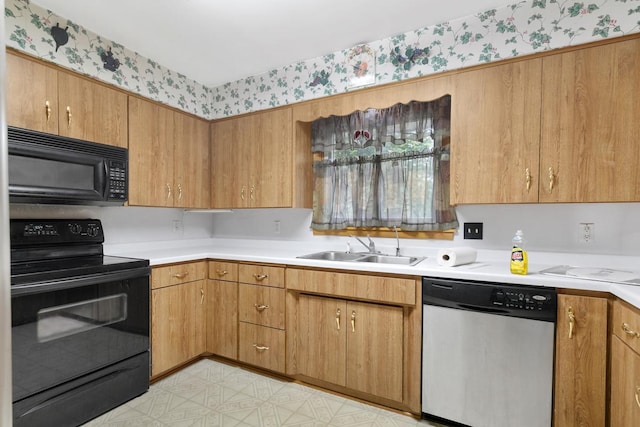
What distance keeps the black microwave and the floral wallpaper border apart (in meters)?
0.53

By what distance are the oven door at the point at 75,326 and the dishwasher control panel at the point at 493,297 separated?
178 cm

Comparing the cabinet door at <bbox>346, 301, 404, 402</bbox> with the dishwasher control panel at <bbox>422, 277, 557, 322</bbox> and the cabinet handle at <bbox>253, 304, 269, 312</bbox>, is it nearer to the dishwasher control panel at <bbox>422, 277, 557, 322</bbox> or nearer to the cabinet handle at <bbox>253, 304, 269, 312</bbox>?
the dishwasher control panel at <bbox>422, 277, 557, 322</bbox>

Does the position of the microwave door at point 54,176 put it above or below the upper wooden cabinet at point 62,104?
below

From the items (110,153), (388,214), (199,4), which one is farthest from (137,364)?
(199,4)

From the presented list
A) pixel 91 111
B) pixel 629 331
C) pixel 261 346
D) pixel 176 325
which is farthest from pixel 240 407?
pixel 91 111

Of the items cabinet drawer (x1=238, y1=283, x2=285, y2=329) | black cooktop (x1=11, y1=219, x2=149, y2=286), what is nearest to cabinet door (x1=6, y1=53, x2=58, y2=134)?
black cooktop (x1=11, y1=219, x2=149, y2=286)

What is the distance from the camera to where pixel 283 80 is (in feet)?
8.79

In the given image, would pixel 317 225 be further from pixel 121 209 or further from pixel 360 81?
pixel 121 209

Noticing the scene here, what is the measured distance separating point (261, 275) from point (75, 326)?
43.5 inches

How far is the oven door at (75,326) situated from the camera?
1514 millimetres

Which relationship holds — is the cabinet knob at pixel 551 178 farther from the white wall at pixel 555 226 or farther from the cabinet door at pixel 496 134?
the white wall at pixel 555 226

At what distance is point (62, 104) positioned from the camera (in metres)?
1.99

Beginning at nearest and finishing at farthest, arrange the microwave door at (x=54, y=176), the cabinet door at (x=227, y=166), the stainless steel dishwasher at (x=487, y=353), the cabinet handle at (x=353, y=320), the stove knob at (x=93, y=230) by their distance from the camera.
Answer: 1. the stainless steel dishwasher at (x=487, y=353)
2. the microwave door at (x=54, y=176)
3. the cabinet handle at (x=353, y=320)
4. the stove knob at (x=93, y=230)
5. the cabinet door at (x=227, y=166)

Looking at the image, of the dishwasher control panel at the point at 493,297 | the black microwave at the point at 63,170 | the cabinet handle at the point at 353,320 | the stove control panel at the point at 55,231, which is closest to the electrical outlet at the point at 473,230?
the dishwasher control panel at the point at 493,297
